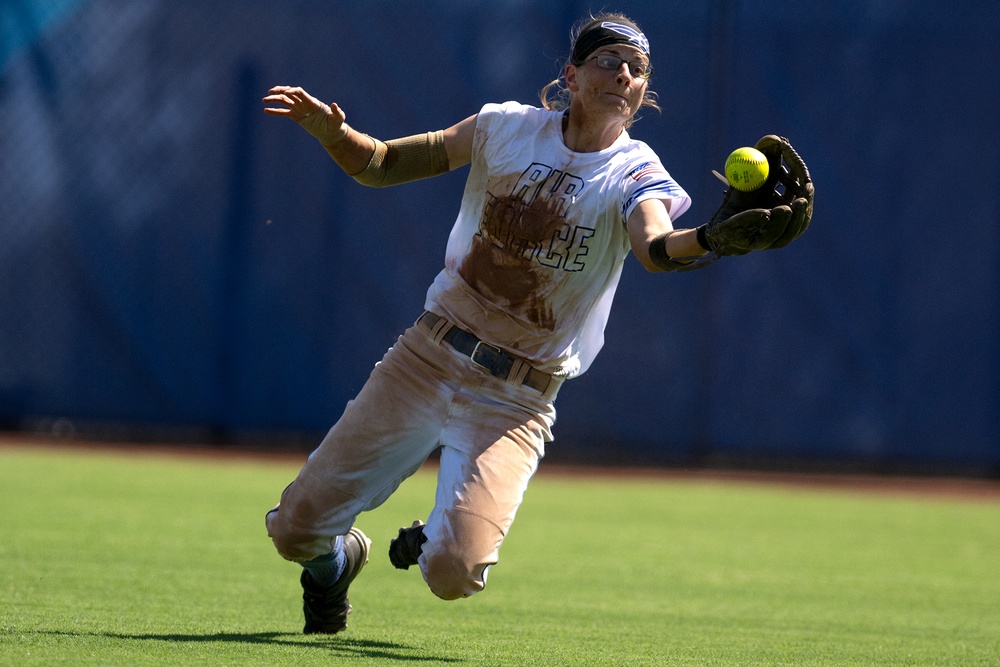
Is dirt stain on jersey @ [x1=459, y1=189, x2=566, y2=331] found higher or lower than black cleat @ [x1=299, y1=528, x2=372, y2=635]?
higher

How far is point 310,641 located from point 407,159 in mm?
1588

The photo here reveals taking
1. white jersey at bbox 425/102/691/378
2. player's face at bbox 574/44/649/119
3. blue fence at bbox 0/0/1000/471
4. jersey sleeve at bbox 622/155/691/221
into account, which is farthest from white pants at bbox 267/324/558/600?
blue fence at bbox 0/0/1000/471

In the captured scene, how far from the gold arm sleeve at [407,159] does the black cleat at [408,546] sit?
1.14 m

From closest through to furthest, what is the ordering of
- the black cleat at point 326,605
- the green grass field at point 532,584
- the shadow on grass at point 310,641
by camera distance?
the shadow on grass at point 310,641
the green grass field at point 532,584
the black cleat at point 326,605

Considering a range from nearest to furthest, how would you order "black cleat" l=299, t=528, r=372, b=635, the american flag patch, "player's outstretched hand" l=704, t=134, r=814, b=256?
"player's outstretched hand" l=704, t=134, r=814, b=256, the american flag patch, "black cleat" l=299, t=528, r=372, b=635

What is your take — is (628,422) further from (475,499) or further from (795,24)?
(475,499)

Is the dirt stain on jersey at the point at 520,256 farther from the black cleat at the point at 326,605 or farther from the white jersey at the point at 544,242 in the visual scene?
the black cleat at the point at 326,605

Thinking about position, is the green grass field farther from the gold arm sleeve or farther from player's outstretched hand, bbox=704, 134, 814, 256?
the gold arm sleeve

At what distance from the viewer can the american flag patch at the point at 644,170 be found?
3924 mm

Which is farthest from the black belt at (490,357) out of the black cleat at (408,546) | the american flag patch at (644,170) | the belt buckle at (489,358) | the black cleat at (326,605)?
the black cleat at (326,605)

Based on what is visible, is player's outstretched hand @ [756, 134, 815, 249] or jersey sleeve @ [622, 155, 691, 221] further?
jersey sleeve @ [622, 155, 691, 221]

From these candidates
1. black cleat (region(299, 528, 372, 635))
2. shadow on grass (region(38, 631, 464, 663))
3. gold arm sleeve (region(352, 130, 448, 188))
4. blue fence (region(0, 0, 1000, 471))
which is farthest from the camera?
blue fence (region(0, 0, 1000, 471))

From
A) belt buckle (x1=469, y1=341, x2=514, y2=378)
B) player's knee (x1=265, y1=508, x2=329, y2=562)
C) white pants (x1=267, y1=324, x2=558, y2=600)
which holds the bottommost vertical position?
player's knee (x1=265, y1=508, x2=329, y2=562)

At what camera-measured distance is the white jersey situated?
13.1ft
